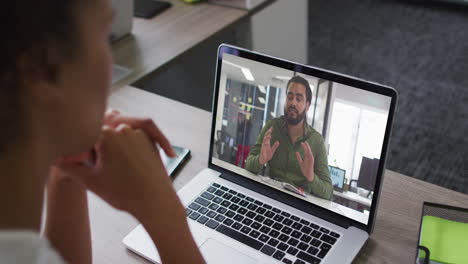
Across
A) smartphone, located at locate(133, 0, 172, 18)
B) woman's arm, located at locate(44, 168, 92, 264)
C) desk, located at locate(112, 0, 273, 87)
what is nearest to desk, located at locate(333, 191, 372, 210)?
woman's arm, located at locate(44, 168, 92, 264)

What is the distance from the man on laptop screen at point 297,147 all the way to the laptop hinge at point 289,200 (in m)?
0.03

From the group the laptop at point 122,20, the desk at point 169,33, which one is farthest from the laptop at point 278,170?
the laptop at point 122,20

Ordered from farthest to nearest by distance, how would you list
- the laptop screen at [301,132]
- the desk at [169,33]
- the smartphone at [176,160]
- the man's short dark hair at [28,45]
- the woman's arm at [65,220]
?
the desk at [169,33] → the smartphone at [176,160] → the laptop screen at [301,132] → the woman's arm at [65,220] → the man's short dark hair at [28,45]

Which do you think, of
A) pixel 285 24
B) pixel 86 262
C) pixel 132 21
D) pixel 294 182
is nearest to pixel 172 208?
pixel 86 262

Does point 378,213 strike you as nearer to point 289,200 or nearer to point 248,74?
point 289,200

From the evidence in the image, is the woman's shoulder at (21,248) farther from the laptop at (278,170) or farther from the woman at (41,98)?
the laptop at (278,170)

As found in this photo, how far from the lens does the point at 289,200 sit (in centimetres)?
96

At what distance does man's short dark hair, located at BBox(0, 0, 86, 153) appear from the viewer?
1.33ft

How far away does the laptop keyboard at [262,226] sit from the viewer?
86 centimetres

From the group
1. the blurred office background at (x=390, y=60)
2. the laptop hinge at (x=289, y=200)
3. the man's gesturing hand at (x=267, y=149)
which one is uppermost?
the man's gesturing hand at (x=267, y=149)

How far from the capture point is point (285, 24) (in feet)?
7.52

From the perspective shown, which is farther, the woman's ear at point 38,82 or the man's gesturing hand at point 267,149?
the man's gesturing hand at point 267,149

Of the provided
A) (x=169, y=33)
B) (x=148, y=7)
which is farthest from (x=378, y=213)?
(x=148, y=7)

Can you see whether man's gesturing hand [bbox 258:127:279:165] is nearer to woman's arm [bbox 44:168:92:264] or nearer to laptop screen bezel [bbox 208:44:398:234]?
laptop screen bezel [bbox 208:44:398:234]
